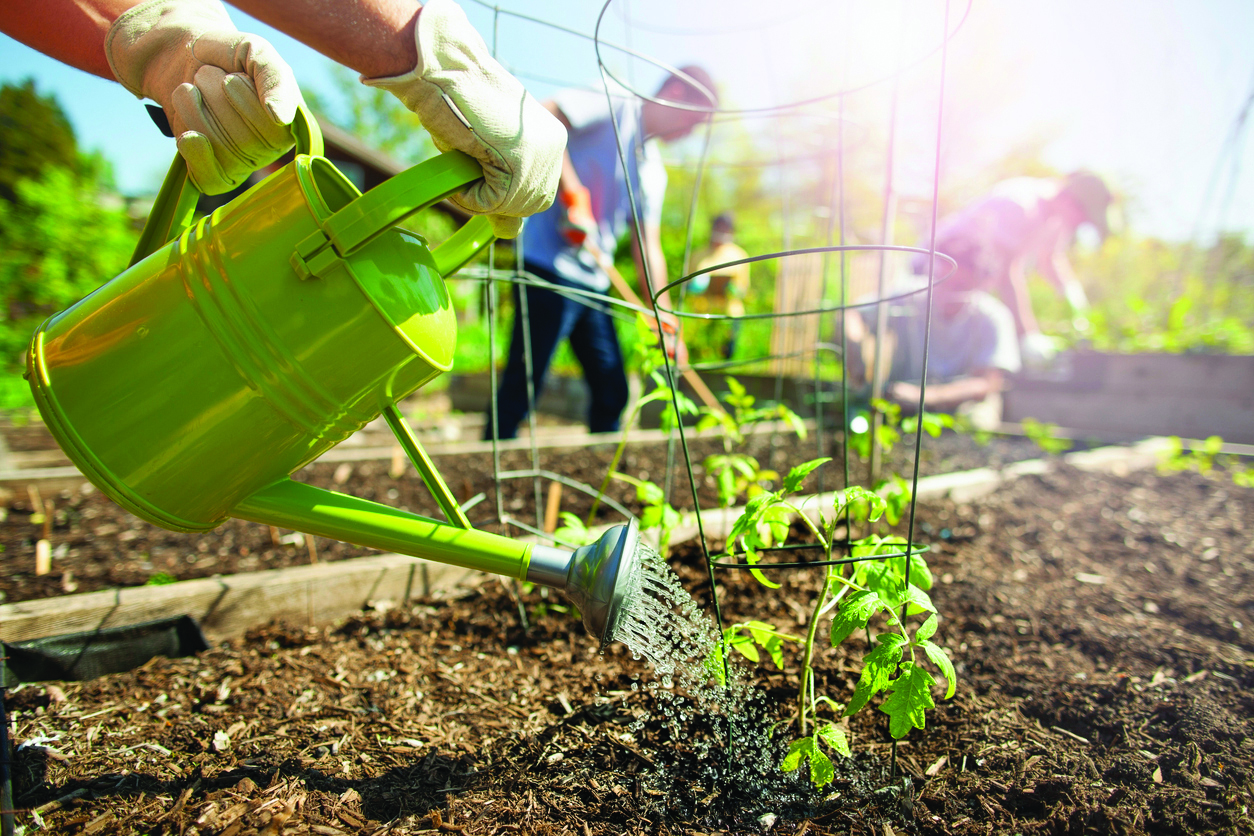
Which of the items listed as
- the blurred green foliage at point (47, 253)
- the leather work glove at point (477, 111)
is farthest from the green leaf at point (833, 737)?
the blurred green foliage at point (47, 253)

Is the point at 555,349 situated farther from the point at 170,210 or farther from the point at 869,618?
the point at 869,618

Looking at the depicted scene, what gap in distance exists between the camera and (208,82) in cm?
78

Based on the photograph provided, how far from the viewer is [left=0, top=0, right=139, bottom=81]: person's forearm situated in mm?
904

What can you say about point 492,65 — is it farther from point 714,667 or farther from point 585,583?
point 714,667

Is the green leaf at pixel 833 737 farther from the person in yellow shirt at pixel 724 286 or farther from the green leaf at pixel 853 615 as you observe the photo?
the person in yellow shirt at pixel 724 286

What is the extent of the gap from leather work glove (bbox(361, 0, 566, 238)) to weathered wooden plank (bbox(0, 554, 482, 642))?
1092 millimetres

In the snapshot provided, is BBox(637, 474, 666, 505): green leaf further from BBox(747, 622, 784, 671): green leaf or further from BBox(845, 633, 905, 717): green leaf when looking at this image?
BBox(845, 633, 905, 717): green leaf

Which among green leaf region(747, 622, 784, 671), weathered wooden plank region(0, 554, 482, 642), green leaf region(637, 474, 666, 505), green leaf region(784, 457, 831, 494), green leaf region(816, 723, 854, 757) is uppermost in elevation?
green leaf region(784, 457, 831, 494)

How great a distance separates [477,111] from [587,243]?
2.07m

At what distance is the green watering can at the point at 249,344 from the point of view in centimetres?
71

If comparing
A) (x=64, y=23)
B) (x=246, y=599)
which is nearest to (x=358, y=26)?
(x=64, y=23)

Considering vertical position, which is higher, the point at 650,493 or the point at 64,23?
the point at 64,23

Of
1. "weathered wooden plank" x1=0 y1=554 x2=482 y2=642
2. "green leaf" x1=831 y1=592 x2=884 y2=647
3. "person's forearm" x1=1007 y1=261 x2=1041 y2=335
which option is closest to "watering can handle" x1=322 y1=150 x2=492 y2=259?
"green leaf" x1=831 y1=592 x2=884 y2=647

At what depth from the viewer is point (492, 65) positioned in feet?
2.53
